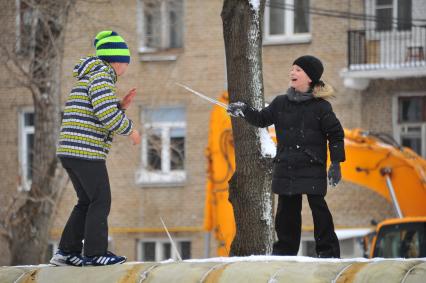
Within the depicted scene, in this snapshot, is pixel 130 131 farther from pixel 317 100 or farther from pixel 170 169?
pixel 170 169

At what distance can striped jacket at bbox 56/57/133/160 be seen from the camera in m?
10.2

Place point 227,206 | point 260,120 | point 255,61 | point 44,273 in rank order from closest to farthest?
point 44,273, point 260,120, point 255,61, point 227,206

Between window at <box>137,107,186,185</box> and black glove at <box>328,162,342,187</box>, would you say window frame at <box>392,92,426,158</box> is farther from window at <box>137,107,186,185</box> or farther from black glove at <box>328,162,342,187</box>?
black glove at <box>328,162,342,187</box>

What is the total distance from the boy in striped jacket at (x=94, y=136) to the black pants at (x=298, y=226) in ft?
4.64

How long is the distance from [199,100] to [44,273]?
64.7 feet

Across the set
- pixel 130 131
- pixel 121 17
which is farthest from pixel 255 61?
pixel 121 17

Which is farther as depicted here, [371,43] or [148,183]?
[148,183]

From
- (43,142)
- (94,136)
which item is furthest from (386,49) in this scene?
(94,136)

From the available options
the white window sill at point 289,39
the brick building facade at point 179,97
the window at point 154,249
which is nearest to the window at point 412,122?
the brick building facade at point 179,97

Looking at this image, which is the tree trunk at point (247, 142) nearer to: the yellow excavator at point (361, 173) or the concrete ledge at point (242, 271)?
the concrete ledge at point (242, 271)

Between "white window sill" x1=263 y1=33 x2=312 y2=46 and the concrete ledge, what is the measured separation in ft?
61.9

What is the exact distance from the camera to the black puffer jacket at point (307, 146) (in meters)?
10.6

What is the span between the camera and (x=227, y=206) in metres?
18.8

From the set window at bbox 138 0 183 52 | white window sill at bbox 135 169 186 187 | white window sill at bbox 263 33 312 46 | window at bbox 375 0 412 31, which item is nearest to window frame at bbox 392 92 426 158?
window at bbox 375 0 412 31
